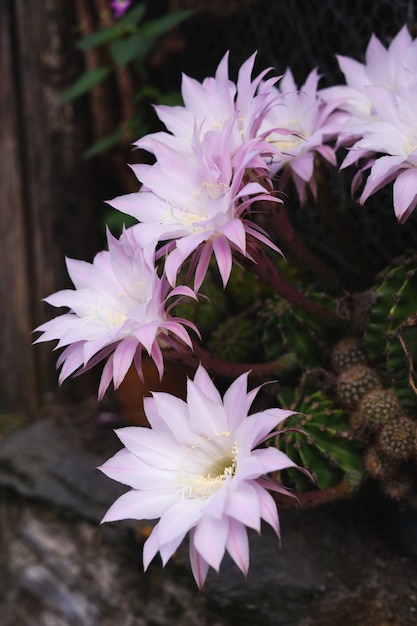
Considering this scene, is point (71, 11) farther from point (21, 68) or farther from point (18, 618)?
point (18, 618)

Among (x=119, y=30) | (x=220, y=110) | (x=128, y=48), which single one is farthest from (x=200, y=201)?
(x=119, y=30)

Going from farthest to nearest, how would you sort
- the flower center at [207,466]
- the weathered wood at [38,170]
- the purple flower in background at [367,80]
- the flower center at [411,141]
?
the weathered wood at [38,170] < the purple flower in background at [367,80] < the flower center at [411,141] < the flower center at [207,466]

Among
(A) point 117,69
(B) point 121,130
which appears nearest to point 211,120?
(B) point 121,130

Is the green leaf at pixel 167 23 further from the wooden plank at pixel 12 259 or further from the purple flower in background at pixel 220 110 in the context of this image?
the purple flower in background at pixel 220 110

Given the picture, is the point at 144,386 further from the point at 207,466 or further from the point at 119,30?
the point at 119,30

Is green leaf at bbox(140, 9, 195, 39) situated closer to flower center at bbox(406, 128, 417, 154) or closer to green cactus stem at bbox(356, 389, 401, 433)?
flower center at bbox(406, 128, 417, 154)

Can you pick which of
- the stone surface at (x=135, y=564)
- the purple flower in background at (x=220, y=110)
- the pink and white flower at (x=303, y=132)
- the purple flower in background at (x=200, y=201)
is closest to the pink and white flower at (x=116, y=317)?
the purple flower in background at (x=200, y=201)

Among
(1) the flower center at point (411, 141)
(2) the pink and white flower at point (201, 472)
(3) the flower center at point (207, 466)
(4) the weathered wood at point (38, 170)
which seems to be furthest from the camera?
(4) the weathered wood at point (38, 170)
